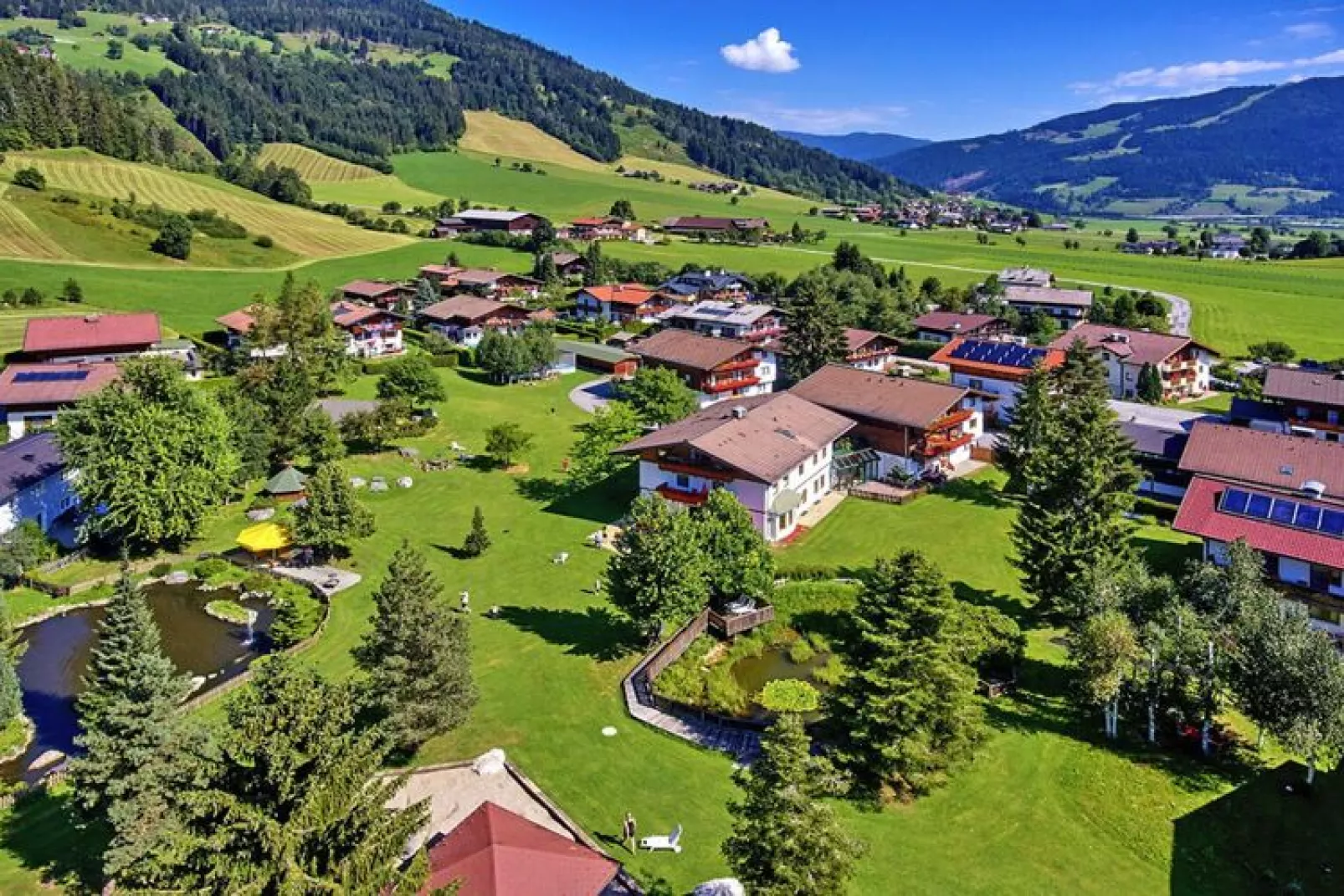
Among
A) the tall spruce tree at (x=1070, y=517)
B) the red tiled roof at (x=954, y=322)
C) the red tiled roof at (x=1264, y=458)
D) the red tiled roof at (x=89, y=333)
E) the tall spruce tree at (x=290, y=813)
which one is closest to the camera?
the tall spruce tree at (x=290, y=813)

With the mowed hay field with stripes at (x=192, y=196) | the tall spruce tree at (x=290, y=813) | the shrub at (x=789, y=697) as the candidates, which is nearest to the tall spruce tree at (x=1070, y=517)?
the shrub at (x=789, y=697)

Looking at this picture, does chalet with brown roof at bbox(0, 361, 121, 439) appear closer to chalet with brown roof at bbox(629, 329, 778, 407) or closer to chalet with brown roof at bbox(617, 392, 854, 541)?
chalet with brown roof at bbox(617, 392, 854, 541)

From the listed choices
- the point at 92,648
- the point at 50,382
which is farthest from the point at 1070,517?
the point at 50,382

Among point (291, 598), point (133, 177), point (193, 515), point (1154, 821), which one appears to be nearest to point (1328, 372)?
point (1154, 821)

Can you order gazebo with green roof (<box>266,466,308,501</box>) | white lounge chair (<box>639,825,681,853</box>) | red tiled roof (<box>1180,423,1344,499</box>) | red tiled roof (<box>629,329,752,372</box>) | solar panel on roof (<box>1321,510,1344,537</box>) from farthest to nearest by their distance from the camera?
red tiled roof (<box>629,329,752,372</box>) < gazebo with green roof (<box>266,466,308,501</box>) < red tiled roof (<box>1180,423,1344,499</box>) < solar panel on roof (<box>1321,510,1344,537</box>) < white lounge chair (<box>639,825,681,853</box>)

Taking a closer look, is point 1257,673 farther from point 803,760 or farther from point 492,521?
point 492,521

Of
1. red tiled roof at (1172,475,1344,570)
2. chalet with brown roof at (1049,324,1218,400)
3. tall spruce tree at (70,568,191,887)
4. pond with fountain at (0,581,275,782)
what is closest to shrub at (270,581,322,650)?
pond with fountain at (0,581,275,782)

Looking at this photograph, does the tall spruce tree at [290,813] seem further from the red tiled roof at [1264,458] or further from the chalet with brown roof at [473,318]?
the chalet with brown roof at [473,318]
